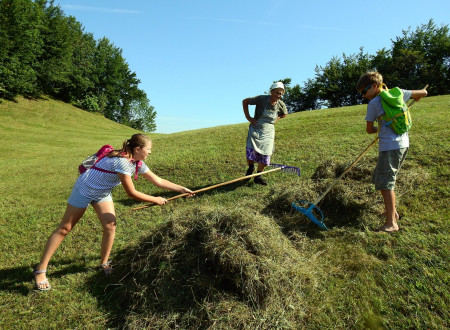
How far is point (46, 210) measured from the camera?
5781 millimetres

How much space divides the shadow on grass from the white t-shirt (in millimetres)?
3971

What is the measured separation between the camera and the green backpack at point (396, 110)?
3291 mm

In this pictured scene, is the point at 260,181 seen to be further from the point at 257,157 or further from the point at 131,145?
the point at 131,145

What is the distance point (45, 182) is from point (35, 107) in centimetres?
2830

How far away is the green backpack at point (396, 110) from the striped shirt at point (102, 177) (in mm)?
2980

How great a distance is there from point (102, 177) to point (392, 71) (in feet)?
145

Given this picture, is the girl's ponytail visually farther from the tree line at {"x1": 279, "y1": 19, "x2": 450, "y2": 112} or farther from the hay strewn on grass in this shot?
the tree line at {"x1": 279, "y1": 19, "x2": 450, "y2": 112}

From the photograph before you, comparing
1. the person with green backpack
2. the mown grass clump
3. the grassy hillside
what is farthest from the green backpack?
the mown grass clump

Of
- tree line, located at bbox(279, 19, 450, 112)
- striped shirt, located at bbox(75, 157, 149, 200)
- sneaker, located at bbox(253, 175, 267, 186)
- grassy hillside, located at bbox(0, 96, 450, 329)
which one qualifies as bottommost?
grassy hillside, located at bbox(0, 96, 450, 329)

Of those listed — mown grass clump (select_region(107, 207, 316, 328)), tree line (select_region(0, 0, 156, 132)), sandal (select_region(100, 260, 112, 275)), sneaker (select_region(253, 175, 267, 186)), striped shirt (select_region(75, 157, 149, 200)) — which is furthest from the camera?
tree line (select_region(0, 0, 156, 132))

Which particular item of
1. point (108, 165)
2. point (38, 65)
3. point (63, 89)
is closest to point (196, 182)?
point (108, 165)

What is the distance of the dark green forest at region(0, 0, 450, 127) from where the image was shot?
31.7 metres

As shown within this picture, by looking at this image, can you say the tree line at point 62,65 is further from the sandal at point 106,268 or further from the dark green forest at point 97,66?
the sandal at point 106,268

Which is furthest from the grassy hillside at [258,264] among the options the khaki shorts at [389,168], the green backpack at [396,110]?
the green backpack at [396,110]
